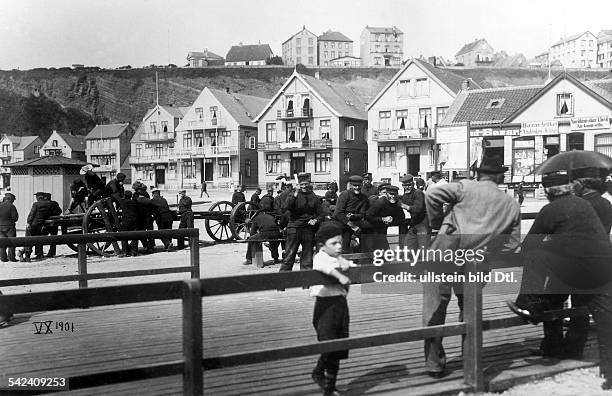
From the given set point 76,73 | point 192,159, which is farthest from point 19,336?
point 76,73

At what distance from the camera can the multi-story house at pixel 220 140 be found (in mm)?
61000

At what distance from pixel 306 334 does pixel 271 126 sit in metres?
52.0

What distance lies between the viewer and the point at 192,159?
212 feet

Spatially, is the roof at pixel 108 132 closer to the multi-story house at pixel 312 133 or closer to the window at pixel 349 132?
the multi-story house at pixel 312 133

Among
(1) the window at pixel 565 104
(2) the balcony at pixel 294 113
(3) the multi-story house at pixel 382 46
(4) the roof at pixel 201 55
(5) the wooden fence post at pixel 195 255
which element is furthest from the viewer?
(4) the roof at pixel 201 55

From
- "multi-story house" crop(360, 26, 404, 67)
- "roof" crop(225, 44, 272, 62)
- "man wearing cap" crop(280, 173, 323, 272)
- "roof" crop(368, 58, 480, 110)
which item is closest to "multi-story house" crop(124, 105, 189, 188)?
"roof" crop(368, 58, 480, 110)

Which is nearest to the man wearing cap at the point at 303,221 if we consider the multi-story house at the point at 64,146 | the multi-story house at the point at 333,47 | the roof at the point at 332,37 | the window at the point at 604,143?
the window at the point at 604,143

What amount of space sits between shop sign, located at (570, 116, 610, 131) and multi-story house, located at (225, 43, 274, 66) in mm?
90585

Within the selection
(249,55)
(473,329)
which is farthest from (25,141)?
(473,329)

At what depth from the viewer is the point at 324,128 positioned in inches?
2158

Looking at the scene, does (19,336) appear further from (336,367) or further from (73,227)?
(73,227)

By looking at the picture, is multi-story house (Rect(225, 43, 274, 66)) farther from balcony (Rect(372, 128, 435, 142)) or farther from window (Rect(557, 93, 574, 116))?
window (Rect(557, 93, 574, 116))

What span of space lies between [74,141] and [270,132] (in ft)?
119

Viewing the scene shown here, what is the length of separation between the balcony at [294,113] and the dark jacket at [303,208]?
44601mm
